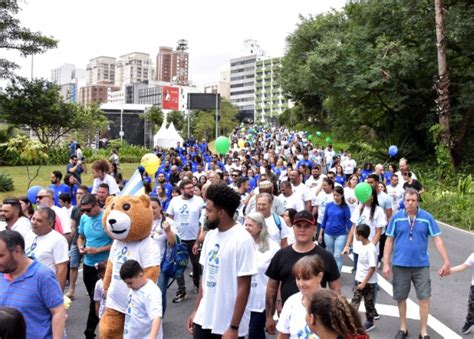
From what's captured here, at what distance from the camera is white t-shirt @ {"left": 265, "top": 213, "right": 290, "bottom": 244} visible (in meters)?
6.14

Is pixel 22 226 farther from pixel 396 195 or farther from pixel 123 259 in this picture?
pixel 396 195

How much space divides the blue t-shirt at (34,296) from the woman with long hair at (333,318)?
2.09 meters

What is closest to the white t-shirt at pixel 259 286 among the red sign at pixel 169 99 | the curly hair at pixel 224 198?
the curly hair at pixel 224 198

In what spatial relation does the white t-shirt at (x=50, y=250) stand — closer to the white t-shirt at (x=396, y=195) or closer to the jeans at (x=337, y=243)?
the jeans at (x=337, y=243)

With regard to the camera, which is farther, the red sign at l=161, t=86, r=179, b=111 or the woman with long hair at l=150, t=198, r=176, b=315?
the red sign at l=161, t=86, r=179, b=111

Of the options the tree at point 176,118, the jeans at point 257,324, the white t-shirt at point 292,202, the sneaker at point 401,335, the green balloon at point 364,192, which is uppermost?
the tree at point 176,118

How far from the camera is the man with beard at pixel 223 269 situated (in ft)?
12.7

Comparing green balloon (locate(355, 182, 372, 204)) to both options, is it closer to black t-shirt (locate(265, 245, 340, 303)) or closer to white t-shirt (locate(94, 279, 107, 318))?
black t-shirt (locate(265, 245, 340, 303))

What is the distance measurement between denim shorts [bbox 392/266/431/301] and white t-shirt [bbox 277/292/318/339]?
308 cm

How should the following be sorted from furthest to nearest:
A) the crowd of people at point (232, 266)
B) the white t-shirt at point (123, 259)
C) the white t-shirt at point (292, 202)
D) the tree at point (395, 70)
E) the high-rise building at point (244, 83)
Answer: the high-rise building at point (244, 83) < the tree at point (395, 70) < the white t-shirt at point (292, 202) < the white t-shirt at point (123, 259) < the crowd of people at point (232, 266)

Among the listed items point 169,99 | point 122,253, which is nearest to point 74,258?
point 122,253

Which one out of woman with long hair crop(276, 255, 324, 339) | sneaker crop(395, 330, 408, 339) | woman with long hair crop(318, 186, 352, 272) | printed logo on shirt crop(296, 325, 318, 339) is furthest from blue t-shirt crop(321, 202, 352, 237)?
printed logo on shirt crop(296, 325, 318, 339)

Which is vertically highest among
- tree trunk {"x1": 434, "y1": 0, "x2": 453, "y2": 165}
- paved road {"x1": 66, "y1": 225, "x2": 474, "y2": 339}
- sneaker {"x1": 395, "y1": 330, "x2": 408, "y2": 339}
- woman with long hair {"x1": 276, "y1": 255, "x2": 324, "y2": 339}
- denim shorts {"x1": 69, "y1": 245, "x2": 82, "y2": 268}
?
tree trunk {"x1": 434, "y1": 0, "x2": 453, "y2": 165}

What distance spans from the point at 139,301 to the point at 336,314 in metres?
2.37
